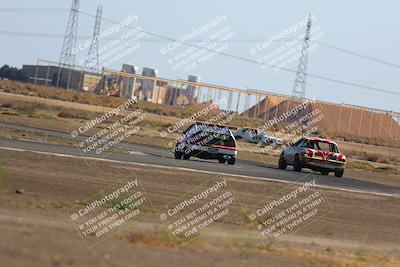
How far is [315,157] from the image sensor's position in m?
31.3

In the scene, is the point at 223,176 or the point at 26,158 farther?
the point at 223,176

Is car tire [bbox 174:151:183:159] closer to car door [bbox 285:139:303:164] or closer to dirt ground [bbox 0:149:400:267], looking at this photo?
car door [bbox 285:139:303:164]

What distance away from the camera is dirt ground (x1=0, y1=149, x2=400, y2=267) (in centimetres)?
932

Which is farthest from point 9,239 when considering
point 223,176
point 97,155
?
point 97,155

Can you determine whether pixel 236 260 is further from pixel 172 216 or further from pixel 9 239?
pixel 172 216

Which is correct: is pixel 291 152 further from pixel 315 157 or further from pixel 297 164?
pixel 315 157

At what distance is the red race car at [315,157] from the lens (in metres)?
31.3

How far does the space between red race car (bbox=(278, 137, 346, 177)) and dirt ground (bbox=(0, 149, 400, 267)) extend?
22.5 feet

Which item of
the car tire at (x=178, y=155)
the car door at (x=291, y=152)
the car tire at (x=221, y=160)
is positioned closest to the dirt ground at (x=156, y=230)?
the car tire at (x=178, y=155)

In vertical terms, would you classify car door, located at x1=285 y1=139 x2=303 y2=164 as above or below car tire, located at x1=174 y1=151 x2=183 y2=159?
above

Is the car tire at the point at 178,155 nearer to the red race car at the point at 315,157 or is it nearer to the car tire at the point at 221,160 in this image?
the car tire at the point at 221,160

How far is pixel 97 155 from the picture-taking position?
27.3 meters

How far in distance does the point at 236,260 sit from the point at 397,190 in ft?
65.6

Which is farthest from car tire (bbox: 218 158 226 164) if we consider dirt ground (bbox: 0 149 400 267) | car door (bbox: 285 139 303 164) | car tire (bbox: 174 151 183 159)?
dirt ground (bbox: 0 149 400 267)
